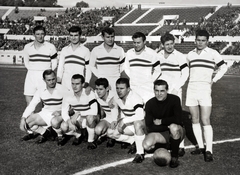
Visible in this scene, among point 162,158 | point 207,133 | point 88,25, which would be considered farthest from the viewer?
point 88,25

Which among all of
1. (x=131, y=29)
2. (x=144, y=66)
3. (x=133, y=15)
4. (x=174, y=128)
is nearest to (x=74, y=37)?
(x=144, y=66)

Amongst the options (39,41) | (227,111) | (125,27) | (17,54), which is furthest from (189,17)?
(39,41)

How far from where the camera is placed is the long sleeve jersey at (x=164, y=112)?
178 inches

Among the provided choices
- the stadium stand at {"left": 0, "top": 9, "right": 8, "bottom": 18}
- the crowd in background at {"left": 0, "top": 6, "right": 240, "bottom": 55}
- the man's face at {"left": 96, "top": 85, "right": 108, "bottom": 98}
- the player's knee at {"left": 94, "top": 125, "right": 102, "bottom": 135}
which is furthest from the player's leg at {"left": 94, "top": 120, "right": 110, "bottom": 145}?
the stadium stand at {"left": 0, "top": 9, "right": 8, "bottom": 18}

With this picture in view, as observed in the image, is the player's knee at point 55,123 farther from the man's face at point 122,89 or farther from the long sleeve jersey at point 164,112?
the long sleeve jersey at point 164,112

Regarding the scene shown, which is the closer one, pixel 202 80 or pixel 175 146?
pixel 175 146

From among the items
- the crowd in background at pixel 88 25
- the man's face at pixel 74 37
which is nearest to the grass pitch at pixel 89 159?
the man's face at pixel 74 37

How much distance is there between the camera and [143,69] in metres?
5.40

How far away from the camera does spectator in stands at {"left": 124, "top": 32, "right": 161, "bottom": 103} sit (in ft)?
17.5

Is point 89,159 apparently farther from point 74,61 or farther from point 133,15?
point 133,15

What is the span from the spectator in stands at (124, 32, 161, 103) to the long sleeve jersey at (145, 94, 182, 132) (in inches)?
31.2

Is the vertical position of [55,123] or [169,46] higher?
[169,46]

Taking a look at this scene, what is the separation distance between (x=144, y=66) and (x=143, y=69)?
0.06 metres

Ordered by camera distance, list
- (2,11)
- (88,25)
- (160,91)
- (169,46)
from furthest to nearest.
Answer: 1. (2,11)
2. (88,25)
3. (169,46)
4. (160,91)
